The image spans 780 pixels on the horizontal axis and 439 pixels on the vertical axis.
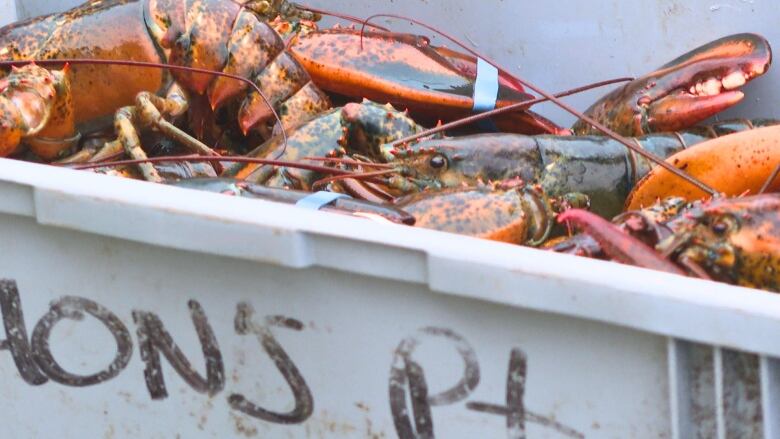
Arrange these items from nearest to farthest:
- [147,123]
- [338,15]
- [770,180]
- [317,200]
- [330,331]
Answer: [330,331] → [317,200] → [770,180] → [147,123] → [338,15]

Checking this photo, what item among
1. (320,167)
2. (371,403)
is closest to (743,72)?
(320,167)

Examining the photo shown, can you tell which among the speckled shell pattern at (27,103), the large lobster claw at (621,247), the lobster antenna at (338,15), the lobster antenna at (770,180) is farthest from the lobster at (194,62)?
the large lobster claw at (621,247)

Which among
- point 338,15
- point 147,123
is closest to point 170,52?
point 147,123

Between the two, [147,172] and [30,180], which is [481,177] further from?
[30,180]

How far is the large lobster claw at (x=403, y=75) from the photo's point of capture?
100 inches

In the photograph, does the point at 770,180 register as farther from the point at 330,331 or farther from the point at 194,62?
the point at 194,62

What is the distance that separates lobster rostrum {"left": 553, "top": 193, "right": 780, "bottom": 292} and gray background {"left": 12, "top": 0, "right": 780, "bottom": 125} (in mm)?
1083

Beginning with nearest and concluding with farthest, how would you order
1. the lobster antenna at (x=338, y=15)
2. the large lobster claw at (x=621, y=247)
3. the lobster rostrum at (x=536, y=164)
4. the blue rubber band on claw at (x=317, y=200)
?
1. the large lobster claw at (x=621, y=247)
2. the blue rubber band on claw at (x=317, y=200)
3. the lobster rostrum at (x=536, y=164)
4. the lobster antenna at (x=338, y=15)

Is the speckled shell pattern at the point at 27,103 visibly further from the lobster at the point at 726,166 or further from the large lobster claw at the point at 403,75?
the lobster at the point at 726,166

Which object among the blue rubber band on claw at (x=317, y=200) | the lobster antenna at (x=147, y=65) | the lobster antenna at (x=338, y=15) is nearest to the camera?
the blue rubber band on claw at (x=317, y=200)

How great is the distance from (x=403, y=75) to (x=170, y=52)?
57 centimetres

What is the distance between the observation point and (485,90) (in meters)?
2.55

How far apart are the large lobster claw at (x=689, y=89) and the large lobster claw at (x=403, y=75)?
0.54ft

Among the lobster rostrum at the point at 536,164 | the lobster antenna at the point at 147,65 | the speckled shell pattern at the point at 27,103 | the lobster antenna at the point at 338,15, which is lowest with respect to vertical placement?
the lobster rostrum at the point at 536,164
